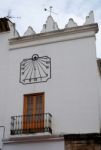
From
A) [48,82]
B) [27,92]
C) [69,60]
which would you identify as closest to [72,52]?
[69,60]

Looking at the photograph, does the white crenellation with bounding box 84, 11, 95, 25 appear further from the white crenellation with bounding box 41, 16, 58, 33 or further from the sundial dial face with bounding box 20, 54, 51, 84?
the sundial dial face with bounding box 20, 54, 51, 84

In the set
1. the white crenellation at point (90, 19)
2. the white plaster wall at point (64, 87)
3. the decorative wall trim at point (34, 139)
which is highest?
the white crenellation at point (90, 19)

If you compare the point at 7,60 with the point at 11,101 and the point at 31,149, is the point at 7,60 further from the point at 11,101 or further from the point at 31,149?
the point at 31,149

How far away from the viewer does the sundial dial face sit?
43.9 ft

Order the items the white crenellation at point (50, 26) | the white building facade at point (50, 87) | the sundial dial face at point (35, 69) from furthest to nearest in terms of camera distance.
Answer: the white crenellation at point (50, 26) < the sundial dial face at point (35, 69) < the white building facade at point (50, 87)

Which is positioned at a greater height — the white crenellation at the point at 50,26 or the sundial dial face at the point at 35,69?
the white crenellation at the point at 50,26

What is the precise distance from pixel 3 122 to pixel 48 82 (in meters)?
2.43

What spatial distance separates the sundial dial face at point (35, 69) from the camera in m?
13.4

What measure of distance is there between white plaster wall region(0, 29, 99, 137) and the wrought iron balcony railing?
244 mm

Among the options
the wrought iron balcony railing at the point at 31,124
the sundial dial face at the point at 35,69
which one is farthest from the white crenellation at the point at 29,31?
the wrought iron balcony railing at the point at 31,124

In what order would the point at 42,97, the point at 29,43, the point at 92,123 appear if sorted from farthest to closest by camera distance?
1. the point at 29,43
2. the point at 42,97
3. the point at 92,123

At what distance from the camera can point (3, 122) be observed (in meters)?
13.2

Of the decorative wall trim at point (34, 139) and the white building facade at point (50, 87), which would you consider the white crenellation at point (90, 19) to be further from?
the decorative wall trim at point (34, 139)

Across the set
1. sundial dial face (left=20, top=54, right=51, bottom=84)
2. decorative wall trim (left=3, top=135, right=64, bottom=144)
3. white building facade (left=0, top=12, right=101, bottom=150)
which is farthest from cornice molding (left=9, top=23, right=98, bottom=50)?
decorative wall trim (left=3, top=135, right=64, bottom=144)
